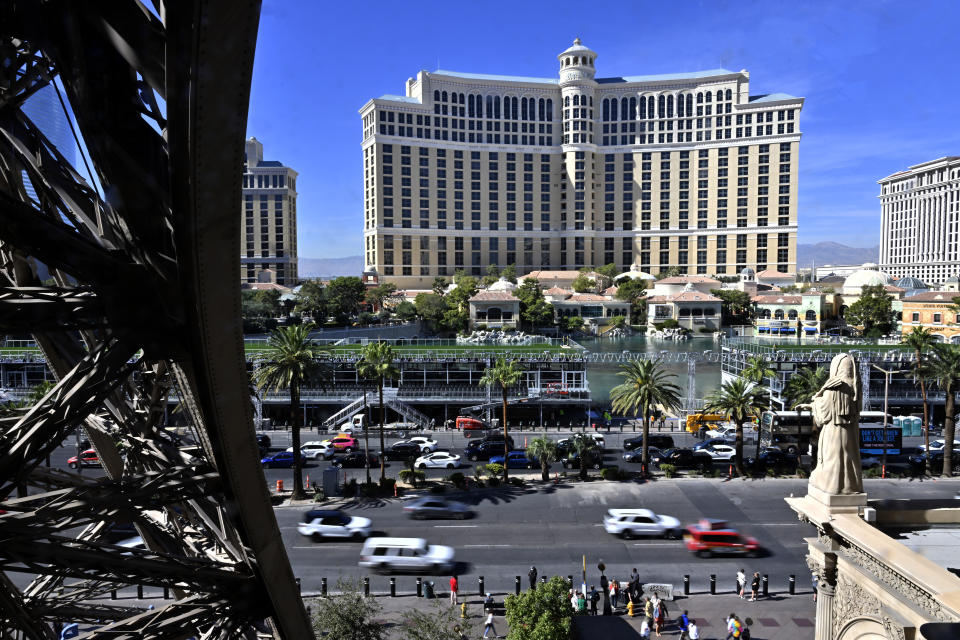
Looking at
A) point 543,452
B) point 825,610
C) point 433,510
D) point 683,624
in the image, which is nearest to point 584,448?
point 543,452

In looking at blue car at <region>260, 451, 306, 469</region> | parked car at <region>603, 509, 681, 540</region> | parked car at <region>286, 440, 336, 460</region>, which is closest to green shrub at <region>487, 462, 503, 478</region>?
parked car at <region>603, 509, 681, 540</region>

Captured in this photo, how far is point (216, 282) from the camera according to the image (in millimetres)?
4391

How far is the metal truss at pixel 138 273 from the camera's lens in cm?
360

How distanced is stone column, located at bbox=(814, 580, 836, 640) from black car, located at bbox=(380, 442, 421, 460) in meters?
29.0

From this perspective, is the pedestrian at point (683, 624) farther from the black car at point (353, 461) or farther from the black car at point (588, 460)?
the black car at point (353, 461)

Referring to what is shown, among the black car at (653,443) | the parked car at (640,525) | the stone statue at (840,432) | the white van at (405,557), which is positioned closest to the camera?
the stone statue at (840,432)

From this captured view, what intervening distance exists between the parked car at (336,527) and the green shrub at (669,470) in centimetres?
1670

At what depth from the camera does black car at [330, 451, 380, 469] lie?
3856cm

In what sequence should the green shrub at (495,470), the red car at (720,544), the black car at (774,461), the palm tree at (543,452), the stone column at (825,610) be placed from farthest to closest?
the black car at (774,461), the palm tree at (543,452), the green shrub at (495,470), the red car at (720,544), the stone column at (825,610)

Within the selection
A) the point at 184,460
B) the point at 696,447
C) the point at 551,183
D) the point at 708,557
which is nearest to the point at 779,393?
the point at 696,447

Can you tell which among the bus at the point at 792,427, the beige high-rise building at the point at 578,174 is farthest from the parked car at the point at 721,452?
the beige high-rise building at the point at 578,174

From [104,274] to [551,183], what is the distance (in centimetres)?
14751

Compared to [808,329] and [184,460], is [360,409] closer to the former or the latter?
[184,460]

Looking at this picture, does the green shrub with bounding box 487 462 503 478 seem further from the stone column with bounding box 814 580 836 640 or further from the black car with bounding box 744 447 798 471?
the stone column with bounding box 814 580 836 640
